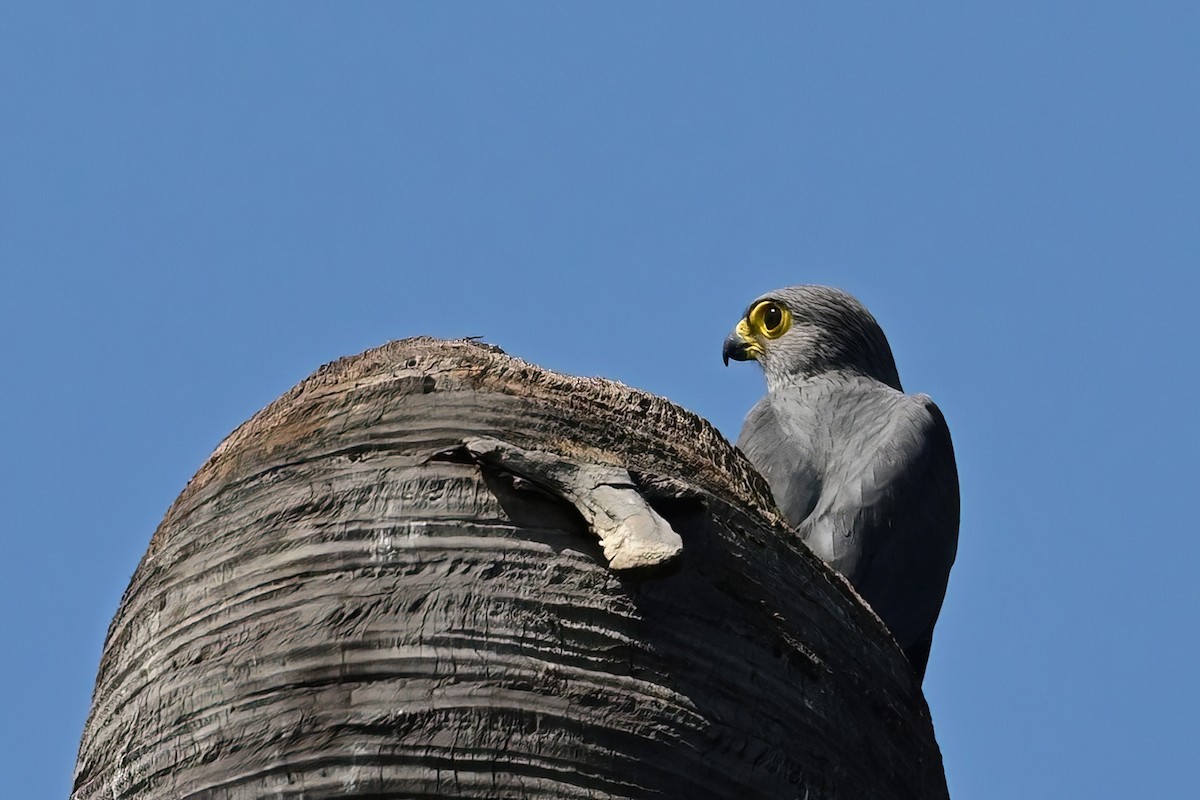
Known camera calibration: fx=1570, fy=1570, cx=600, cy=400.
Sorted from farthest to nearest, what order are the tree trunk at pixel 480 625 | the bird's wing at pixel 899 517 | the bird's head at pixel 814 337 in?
the bird's head at pixel 814 337 < the bird's wing at pixel 899 517 < the tree trunk at pixel 480 625

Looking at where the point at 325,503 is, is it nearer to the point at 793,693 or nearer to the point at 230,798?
the point at 230,798

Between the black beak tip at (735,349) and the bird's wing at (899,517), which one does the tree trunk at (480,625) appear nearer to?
the bird's wing at (899,517)

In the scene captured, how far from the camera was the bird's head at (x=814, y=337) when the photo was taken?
18.0 ft

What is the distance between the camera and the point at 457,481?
2795 mm

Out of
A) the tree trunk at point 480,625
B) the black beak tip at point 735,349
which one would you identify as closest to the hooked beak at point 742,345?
the black beak tip at point 735,349

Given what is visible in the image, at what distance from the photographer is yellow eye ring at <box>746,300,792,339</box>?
5.71 meters

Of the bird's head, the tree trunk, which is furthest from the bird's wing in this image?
the tree trunk

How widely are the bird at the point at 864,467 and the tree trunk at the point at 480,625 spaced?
60.6 inches

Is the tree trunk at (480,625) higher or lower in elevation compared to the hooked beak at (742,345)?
lower

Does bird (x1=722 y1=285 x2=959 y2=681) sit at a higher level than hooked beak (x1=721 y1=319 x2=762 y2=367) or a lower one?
lower

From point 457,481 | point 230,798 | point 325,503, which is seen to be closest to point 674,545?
point 457,481

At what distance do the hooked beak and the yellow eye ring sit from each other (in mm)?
38

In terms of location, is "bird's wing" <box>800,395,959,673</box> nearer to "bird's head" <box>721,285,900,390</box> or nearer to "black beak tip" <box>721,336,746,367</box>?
"bird's head" <box>721,285,900,390</box>

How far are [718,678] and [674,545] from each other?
9.6 inches
